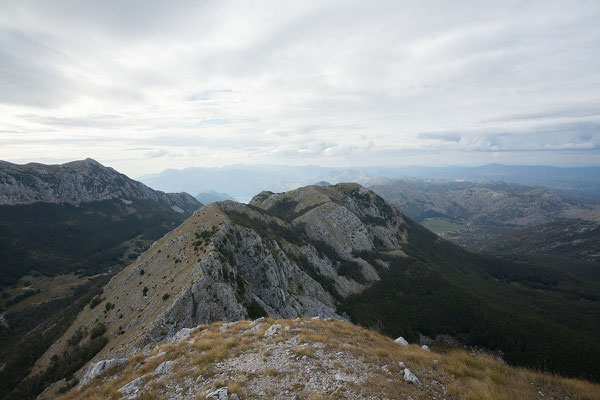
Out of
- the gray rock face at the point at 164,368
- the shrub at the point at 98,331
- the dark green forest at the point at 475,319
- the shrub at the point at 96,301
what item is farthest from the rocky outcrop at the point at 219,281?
the dark green forest at the point at 475,319

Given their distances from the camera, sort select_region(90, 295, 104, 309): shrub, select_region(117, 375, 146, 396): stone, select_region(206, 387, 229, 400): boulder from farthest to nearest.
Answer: select_region(90, 295, 104, 309): shrub, select_region(117, 375, 146, 396): stone, select_region(206, 387, 229, 400): boulder

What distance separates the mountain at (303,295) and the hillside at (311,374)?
4728 millimetres

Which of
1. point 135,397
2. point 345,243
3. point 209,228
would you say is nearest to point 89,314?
point 209,228

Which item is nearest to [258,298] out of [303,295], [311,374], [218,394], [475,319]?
[303,295]

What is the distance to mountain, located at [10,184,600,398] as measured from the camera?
47.5 metres

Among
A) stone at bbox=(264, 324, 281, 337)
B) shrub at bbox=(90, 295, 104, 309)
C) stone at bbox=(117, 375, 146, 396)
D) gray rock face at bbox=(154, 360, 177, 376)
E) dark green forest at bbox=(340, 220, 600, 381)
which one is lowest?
dark green forest at bbox=(340, 220, 600, 381)

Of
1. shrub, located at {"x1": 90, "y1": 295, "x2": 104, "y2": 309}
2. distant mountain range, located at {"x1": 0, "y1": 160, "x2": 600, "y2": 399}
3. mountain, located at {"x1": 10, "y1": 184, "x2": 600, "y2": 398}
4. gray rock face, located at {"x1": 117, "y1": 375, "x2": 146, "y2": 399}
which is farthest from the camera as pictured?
shrub, located at {"x1": 90, "y1": 295, "x2": 104, "y2": 309}

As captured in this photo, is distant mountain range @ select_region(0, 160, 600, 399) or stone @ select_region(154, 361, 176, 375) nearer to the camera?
stone @ select_region(154, 361, 176, 375)

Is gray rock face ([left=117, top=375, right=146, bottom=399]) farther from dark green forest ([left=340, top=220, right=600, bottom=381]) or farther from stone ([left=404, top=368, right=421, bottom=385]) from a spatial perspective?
dark green forest ([left=340, top=220, right=600, bottom=381])

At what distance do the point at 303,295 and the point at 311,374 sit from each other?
274ft

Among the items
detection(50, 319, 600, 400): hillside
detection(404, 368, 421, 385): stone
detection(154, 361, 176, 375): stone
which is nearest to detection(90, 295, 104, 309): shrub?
detection(50, 319, 600, 400): hillside

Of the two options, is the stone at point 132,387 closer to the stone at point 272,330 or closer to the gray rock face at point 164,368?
the gray rock face at point 164,368

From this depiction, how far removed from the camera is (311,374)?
15.8 meters

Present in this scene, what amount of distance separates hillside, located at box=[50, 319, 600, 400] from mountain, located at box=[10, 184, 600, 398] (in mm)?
4728
